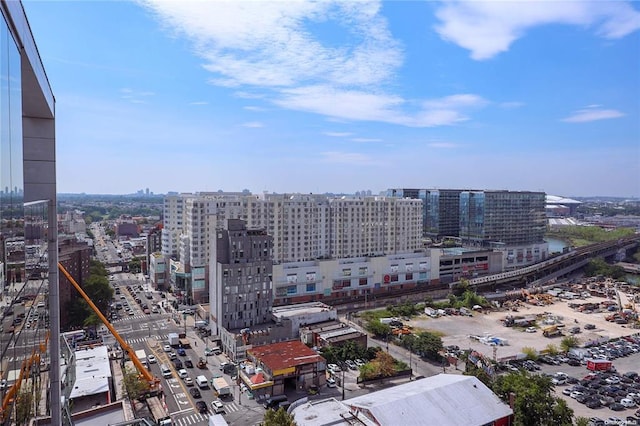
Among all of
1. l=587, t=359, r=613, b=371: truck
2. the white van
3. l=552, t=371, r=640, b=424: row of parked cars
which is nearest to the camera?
l=552, t=371, r=640, b=424: row of parked cars

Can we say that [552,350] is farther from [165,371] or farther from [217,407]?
[165,371]

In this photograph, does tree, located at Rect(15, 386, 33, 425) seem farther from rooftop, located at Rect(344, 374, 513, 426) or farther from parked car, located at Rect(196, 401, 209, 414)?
parked car, located at Rect(196, 401, 209, 414)

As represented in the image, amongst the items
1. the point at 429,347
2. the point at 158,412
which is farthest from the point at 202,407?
the point at 429,347

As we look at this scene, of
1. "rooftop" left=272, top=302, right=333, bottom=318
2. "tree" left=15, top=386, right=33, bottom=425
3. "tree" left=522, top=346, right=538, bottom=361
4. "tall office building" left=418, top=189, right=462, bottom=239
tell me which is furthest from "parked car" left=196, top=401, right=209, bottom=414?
"tall office building" left=418, top=189, right=462, bottom=239

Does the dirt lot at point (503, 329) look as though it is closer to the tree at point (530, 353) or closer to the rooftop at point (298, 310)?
the tree at point (530, 353)

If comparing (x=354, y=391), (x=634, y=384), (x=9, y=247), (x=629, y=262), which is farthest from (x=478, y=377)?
(x=629, y=262)

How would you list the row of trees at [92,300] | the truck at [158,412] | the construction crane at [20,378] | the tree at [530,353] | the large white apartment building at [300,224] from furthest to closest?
the large white apartment building at [300,224] < the row of trees at [92,300] < the tree at [530,353] < the truck at [158,412] < the construction crane at [20,378]

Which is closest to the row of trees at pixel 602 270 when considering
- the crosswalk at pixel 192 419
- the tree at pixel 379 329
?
→ the tree at pixel 379 329
